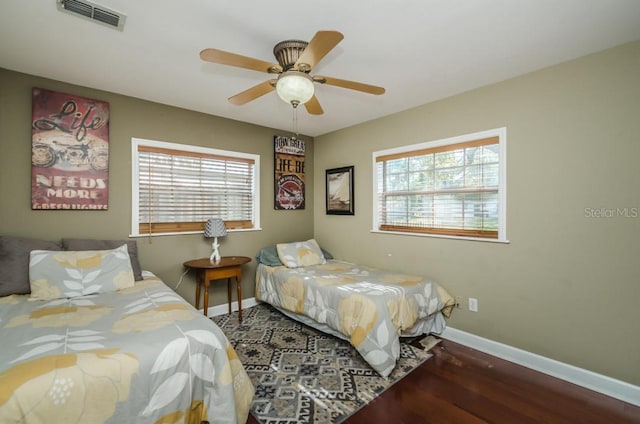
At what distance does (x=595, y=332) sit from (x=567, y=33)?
2.09 m

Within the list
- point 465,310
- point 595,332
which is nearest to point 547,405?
point 595,332

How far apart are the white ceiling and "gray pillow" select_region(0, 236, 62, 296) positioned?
4.62 ft

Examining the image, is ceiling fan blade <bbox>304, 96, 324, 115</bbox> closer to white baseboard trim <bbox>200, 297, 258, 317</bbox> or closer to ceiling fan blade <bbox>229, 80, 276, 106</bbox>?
ceiling fan blade <bbox>229, 80, 276, 106</bbox>

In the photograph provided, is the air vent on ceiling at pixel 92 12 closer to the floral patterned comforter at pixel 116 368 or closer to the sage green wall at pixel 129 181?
the sage green wall at pixel 129 181

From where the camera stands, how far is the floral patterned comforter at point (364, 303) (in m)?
2.27

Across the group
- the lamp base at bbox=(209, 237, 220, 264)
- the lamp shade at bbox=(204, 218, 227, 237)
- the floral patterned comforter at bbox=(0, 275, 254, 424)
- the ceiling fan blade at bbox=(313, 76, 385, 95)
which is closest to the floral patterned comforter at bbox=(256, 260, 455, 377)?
the lamp base at bbox=(209, 237, 220, 264)

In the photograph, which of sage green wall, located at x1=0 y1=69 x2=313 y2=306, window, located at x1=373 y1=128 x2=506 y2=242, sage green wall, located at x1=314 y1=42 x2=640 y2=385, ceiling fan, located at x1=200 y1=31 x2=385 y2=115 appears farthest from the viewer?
window, located at x1=373 y1=128 x2=506 y2=242

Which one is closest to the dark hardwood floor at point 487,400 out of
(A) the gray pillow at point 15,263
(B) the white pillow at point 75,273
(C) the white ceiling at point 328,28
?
(B) the white pillow at point 75,273

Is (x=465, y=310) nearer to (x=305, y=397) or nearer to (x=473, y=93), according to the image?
(x=305, y=397)

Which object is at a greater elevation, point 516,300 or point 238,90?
point 238,90

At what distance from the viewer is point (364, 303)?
2369mm

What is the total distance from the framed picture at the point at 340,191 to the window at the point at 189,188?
1.03 meters

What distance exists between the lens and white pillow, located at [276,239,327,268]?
11.5 feet

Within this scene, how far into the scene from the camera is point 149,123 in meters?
3.05
